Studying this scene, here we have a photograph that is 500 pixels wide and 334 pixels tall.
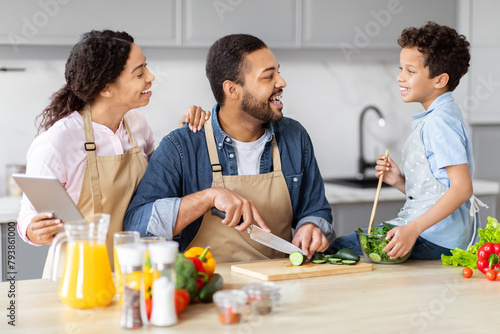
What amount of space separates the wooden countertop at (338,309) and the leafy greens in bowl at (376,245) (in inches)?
4.7

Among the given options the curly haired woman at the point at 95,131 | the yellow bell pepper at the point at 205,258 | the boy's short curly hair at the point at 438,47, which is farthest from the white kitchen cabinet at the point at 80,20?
the yellow bell pepper at the point at 205,258

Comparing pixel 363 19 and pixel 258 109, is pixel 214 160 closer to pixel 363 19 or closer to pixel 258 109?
pixel 258 109

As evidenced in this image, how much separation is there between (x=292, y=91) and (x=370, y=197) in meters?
0.99

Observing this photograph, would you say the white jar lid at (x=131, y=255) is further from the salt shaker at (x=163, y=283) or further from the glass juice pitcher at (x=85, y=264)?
the glass juice pitcher at (x=85, y=264)

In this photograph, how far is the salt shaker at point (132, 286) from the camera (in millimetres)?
1301

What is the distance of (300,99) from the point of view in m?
4.16

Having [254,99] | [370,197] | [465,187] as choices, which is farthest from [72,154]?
[370,197]

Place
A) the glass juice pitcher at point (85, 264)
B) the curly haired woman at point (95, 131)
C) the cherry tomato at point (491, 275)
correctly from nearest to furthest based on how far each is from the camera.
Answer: the glass juice pitcher at point (85, 264)
the cherry tomato at point (491, 275)
the curly haired woman at point (95, 131)

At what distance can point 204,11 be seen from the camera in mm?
3471

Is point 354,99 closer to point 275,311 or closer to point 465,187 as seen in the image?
point 465,187

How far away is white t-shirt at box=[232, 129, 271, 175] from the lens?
2.27 m

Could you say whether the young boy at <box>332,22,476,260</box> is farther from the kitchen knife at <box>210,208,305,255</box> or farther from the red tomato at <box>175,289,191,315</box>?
the red tomato at <box>175,289,191,315</box>

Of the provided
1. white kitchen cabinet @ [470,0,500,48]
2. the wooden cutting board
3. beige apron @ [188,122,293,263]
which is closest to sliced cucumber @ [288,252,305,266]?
the wooden cutting board

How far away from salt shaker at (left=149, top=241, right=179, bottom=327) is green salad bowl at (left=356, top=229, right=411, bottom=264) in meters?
0.81
